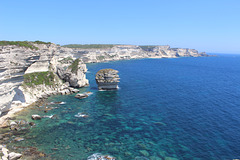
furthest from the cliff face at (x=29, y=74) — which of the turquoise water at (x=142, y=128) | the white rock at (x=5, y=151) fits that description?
the white rock at (x=5, y=151)

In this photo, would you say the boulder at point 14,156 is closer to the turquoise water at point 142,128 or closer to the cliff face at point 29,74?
the turquoise water at point 142,128

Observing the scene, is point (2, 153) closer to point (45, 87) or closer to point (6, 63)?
point (6, 63)

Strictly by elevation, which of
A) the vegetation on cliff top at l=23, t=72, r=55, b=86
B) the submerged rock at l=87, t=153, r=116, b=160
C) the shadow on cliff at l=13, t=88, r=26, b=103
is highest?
the vegetation on cliff top at l=23, t=72, r=55, b=86

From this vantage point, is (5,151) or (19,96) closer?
(5,151)

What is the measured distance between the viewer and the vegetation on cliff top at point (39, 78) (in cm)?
5083

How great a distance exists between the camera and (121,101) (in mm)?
47625

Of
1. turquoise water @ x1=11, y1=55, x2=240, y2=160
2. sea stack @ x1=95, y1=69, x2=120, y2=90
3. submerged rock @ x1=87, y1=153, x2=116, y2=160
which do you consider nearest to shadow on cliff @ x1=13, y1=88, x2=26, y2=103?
turquoise water @ x1=11, y1=55, x2=240, y2=160

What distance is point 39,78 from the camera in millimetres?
54062

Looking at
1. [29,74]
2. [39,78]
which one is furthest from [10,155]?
[29,74]

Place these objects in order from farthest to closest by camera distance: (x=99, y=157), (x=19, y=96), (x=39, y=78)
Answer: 1. (x=39, y=78)
2. (x=19, y=96)
3. (x=99, y=157)

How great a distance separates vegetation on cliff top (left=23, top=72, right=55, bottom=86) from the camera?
5083 cm

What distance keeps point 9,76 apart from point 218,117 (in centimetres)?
4495

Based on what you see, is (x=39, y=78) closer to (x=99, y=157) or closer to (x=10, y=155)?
(x=10, y=155)

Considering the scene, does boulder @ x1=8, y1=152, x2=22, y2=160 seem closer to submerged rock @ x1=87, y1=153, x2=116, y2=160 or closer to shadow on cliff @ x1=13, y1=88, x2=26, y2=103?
submerged rock @ x1=87, y1=153, x2=116, y2=160
